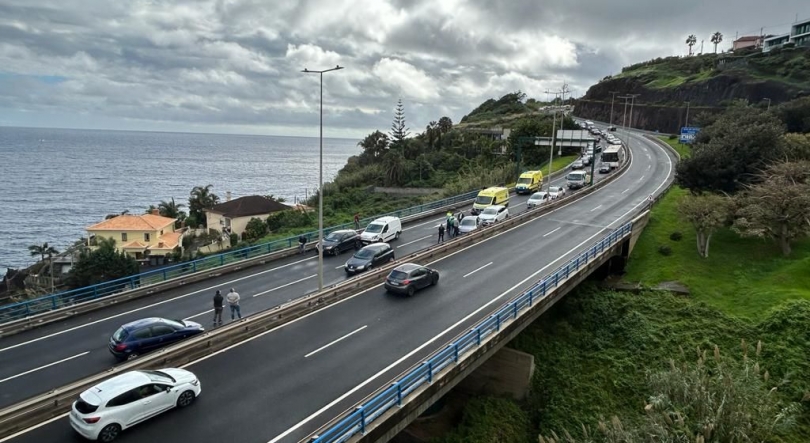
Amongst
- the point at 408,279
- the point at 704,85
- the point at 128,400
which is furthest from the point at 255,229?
the point at 704,85

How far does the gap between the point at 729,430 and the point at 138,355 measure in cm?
Result: 1838

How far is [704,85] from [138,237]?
396 ft

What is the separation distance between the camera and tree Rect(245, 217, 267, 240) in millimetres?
63125

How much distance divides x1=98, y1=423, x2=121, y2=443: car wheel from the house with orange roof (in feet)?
173

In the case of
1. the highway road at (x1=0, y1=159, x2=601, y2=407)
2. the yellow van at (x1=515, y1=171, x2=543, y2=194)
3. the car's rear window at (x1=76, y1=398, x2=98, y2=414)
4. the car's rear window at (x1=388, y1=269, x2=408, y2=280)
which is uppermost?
the yellow van at (x1=515, y1=171, x2=543, y2=194)

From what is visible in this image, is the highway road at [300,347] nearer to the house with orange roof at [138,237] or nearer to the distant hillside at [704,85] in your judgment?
the house with orange roof at [138,237]

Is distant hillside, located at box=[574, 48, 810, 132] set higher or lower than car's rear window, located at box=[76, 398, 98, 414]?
higher

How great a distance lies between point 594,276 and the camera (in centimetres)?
3167

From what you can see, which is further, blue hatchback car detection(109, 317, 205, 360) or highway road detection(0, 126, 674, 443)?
blue hatchback car detection(109, 317, 205, 360)

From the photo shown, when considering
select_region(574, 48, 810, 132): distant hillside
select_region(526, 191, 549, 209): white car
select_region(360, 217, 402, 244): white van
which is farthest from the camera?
select_region(574, 48, 810, 132): distant hillside

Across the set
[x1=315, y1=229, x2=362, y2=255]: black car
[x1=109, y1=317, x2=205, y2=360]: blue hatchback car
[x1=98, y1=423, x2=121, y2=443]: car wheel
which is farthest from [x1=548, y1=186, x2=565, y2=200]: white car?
[x1=98, y1=423, x2=121, y2=443]: car wheel

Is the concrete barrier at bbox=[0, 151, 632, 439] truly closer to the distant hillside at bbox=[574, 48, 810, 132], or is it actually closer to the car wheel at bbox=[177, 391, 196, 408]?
the car wheel at bbox=[177, 391, 196, 408]

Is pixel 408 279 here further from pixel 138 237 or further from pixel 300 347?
pixel 138 237

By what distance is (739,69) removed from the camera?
110 metres
